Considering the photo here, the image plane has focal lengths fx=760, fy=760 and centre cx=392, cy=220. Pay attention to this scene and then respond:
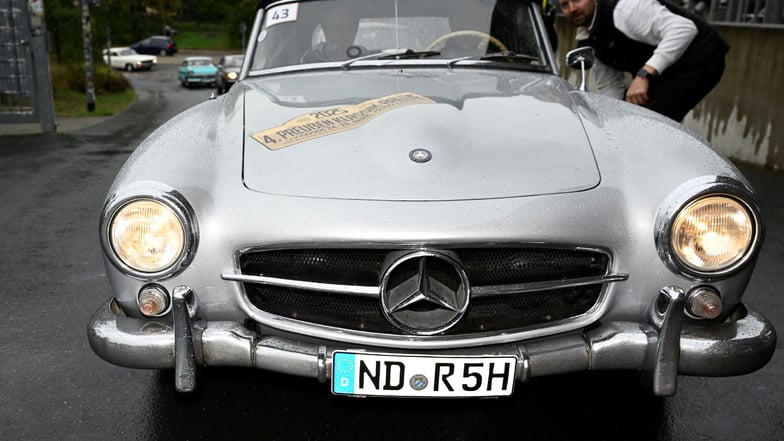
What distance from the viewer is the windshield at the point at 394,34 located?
352 cm

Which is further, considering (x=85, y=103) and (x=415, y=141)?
(x=85, y=103)

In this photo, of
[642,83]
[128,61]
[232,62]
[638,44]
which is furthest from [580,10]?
[128,61]

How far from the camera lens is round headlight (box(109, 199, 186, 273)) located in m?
2.18

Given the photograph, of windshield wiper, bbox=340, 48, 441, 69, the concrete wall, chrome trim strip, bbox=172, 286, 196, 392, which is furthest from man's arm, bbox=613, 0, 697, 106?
the concrete wall

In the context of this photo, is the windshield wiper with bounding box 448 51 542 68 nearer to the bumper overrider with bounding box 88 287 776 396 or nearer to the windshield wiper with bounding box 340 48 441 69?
Result: the windshield wiper with bounding box 340 48 441 69

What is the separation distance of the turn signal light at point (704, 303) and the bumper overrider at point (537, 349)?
6 centimetres

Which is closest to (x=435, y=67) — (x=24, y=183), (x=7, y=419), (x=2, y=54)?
(x=7, y=419)

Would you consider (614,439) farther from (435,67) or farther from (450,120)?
(435,67)

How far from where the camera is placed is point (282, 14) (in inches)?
145

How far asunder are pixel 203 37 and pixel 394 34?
73841 millimetres

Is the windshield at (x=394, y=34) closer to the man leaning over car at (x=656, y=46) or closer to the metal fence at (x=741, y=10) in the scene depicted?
the man leaning over car at (x=656, y=46)

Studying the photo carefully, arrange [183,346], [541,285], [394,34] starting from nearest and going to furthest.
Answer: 1. [183,346]
2. [541,285]
3. [394,34]

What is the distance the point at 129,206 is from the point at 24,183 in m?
5.74

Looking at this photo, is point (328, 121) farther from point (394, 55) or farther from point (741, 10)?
point (741, 10)
